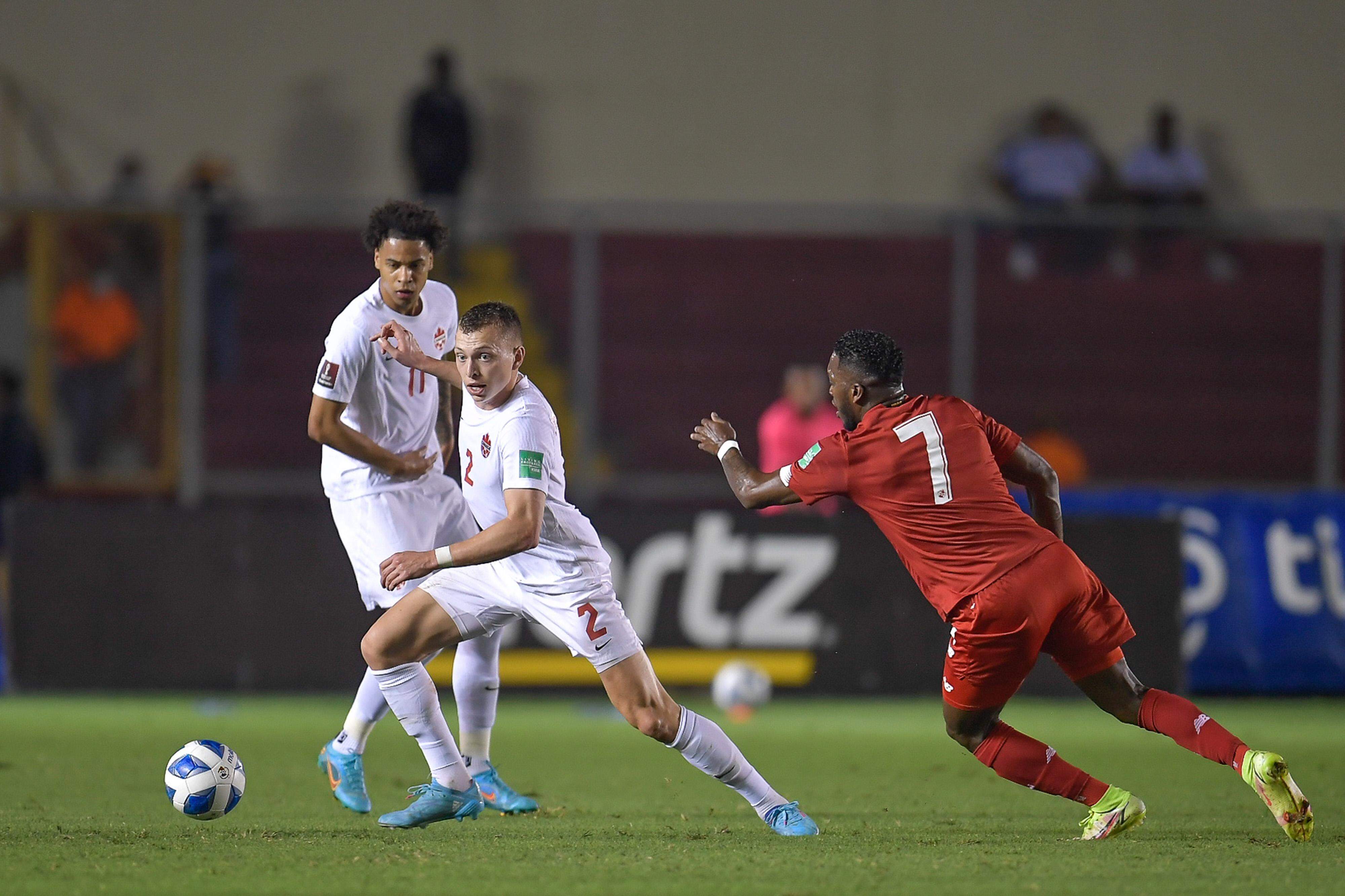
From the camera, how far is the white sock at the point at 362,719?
7207mm

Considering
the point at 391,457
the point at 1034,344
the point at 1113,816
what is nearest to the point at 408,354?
the point at 391,457

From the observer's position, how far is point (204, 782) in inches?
258

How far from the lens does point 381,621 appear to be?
666 centimetres

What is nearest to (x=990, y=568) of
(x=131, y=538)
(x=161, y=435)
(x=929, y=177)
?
(x=131, y=538)

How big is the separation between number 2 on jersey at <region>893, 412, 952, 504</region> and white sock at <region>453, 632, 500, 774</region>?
2.06m

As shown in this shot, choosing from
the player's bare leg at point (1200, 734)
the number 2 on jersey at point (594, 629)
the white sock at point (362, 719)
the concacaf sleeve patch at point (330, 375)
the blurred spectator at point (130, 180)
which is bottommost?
the white sock at point (362, 719)

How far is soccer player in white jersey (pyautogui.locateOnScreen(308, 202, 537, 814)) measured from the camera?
7.16 meters

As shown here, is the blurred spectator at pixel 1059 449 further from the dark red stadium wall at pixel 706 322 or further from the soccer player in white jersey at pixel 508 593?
the soccer player in white jersey at pixel 508 593

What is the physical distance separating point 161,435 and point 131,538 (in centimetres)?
193

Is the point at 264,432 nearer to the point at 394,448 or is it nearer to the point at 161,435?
the point at 161,435

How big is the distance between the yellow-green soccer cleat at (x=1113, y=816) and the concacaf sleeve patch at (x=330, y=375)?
351 centimetres

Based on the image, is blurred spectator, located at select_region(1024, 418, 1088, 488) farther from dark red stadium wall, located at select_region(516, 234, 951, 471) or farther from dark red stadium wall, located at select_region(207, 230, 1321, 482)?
dark red stadium wall, located at select_region(516, 234, 951, 471)

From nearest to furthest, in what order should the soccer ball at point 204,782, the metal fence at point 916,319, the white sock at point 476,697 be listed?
the soccer ball at point 204,782 < the white sock at point 476,697 < the metal fence at point 916,319

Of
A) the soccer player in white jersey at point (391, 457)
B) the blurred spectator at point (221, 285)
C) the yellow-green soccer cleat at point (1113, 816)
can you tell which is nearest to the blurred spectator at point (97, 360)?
the blurred spectator at point (221, 285)
